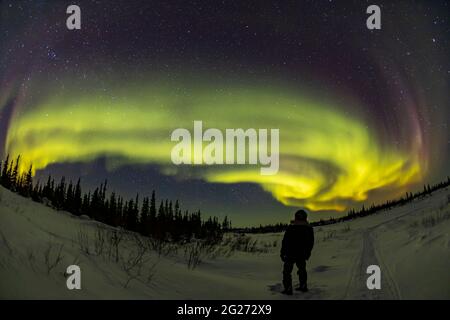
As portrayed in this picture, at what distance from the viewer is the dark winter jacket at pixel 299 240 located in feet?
22.6

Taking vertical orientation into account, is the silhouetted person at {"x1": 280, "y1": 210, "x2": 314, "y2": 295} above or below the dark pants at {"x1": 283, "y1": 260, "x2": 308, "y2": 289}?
above

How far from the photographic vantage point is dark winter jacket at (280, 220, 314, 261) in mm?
6902

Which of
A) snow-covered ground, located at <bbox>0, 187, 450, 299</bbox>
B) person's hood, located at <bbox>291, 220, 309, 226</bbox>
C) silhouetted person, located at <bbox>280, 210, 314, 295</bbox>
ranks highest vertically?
person's hood, located at <bbox>291, 220, 309, 226</bbox>

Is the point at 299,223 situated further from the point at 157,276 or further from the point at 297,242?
the point at 157,276

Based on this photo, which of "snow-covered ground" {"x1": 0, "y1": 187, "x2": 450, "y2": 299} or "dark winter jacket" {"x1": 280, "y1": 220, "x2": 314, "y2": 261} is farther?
"dark winter jacket" {"x1": 280, "y1": 220, "x2": 314, "y2": 261}

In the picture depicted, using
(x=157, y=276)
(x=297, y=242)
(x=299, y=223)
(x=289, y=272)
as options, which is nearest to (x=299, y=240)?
(x=297, y=242)

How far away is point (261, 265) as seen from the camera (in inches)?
475

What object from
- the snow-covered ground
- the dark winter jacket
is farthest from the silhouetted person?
the snow-covered ground

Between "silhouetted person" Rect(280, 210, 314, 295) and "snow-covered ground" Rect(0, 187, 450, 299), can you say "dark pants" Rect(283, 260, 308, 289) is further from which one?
"snow-covered ground" Rect(0, 187, 450, 299)
